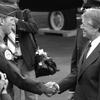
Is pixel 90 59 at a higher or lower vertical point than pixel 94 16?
lower

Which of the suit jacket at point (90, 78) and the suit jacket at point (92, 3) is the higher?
the suit jacket at point (92, 3)

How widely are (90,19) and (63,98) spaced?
383cm

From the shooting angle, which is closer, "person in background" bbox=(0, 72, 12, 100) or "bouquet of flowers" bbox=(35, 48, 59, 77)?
"person in background" bbox=(0, 72, 12, 100)

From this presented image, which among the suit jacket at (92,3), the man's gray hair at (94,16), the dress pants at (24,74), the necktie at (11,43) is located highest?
the man's gray hair at (94,16)

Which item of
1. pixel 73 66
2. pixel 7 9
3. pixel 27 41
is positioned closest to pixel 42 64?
pixel 27 41

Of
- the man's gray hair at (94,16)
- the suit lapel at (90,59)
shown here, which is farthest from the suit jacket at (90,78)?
the man's gray hair at (94,16)

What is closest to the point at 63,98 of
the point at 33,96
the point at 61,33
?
the point at 33,96

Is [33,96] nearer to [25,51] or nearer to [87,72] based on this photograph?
[25,51]

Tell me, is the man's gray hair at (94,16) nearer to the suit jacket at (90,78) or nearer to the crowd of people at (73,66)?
the crowd of people at (73,66)

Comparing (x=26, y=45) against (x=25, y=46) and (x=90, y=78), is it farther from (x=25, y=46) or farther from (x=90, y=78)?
(x=90, y=78)

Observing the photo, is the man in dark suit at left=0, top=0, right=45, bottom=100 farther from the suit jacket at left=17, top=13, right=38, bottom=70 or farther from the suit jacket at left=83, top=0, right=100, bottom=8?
the suit jacket at left=83, top=0, right=100, bottom=8

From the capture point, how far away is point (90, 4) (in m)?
5.39

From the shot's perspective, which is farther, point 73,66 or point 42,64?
point 42,64

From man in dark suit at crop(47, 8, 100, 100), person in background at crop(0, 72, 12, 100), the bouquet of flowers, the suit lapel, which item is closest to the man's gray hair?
man in dark suit at crop(47, 8, 100, 100)
